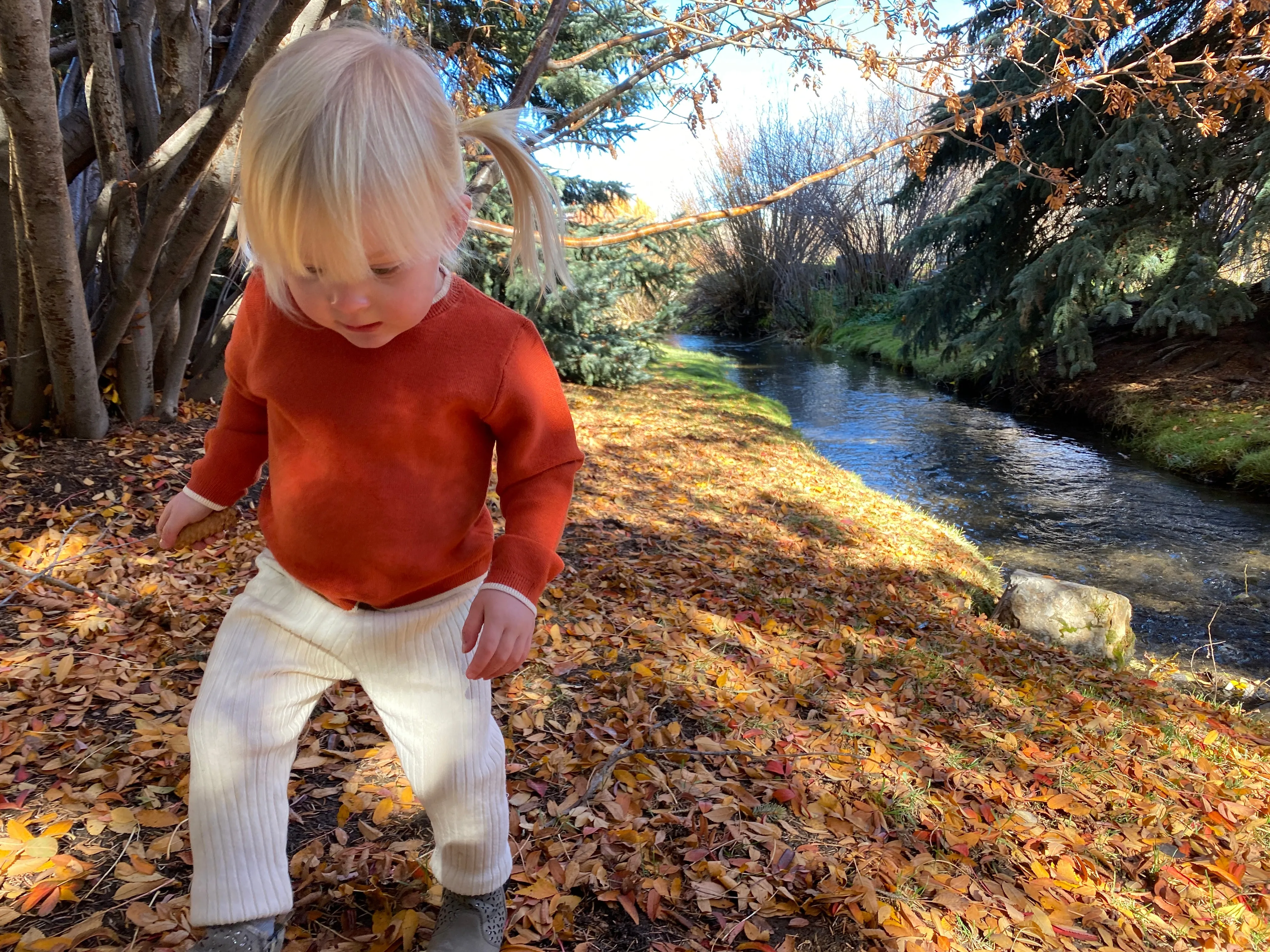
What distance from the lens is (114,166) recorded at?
158 inches

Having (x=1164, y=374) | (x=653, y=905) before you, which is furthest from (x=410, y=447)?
(x=1164, y=374)

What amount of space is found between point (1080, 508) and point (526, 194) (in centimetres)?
856

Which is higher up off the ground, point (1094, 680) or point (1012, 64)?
point (1012, 64)

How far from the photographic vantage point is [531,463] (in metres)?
1.47

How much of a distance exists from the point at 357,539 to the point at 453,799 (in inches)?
20.3

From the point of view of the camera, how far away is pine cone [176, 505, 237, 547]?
5.48ft

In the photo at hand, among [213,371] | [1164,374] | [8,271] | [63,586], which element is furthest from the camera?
[1164,374]

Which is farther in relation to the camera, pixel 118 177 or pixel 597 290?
pixel 597 290

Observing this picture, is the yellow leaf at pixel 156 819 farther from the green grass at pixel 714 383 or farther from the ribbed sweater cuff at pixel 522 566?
the green grass at pixel 714 383

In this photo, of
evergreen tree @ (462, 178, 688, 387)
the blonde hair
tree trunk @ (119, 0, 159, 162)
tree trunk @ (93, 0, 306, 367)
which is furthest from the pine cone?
evergreen tree @ (462, 178, 688, 387)

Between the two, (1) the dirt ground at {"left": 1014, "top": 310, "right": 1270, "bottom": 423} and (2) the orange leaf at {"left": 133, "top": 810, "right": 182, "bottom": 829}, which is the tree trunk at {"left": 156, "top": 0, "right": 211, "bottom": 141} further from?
(1) the dirt ground at {"left": 1014, "top": 310, "right": 1270, "bottom": 423}

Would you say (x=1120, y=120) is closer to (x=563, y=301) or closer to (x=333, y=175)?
(x=563, y=301)

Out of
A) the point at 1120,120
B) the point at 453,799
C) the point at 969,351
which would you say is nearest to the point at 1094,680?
the point at 453,799

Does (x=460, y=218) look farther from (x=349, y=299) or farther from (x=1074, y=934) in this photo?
(x=1074, y=934)
